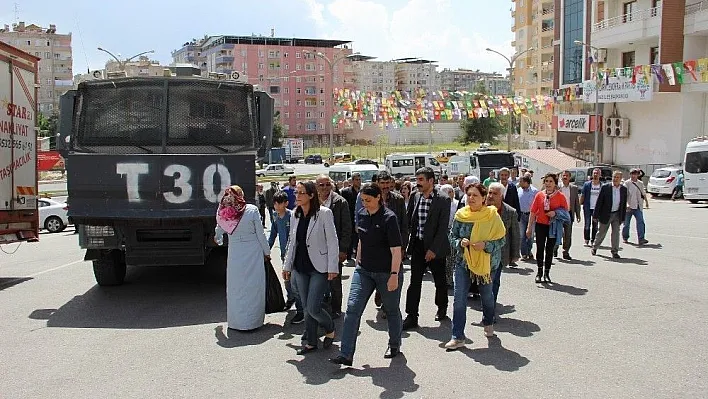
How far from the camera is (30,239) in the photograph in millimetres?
12547

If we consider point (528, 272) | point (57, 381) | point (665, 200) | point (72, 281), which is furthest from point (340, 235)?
point (665, 200)

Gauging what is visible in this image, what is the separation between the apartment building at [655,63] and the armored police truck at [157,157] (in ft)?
109

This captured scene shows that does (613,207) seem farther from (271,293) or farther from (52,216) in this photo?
(52,216)

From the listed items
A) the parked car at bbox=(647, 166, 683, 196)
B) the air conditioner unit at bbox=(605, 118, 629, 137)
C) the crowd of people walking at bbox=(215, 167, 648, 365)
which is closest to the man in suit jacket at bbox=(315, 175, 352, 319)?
the crowd of people walking at bbox=(215, 167, 648, 365)

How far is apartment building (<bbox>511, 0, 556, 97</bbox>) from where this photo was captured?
7962 centimetres

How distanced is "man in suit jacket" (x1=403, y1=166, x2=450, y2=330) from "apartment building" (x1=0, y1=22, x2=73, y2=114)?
112 metres

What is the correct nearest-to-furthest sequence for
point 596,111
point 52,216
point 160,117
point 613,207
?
point 160,117 → point 613,207 → point 52,216 → point 596,111

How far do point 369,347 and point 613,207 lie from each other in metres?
8.36

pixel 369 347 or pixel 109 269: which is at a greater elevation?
pixel 109 269

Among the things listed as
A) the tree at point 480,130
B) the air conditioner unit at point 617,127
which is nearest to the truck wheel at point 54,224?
the air conditioner unit at point 617,127

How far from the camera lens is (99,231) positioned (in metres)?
9.47

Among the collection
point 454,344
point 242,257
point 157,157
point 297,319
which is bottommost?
point 297,319

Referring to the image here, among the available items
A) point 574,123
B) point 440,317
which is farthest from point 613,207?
point 574,123

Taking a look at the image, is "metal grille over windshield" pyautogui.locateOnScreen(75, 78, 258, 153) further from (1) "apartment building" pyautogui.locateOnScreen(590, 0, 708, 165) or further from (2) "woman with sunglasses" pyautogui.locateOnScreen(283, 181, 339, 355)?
(1) "apartment building" pyautogui.locateOnScreen(590, 0, 708, 165)
